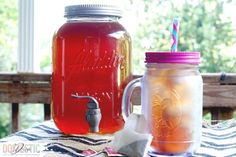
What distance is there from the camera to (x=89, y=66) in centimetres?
106

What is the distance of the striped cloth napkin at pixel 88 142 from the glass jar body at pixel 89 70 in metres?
0.05

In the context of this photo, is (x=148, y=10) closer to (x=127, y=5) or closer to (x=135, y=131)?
(x=127, y=5)

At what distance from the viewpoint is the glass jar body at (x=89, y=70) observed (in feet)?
3.49

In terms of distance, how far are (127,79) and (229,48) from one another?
4.69 feet

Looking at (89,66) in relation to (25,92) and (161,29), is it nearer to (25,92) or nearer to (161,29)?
(25,92)

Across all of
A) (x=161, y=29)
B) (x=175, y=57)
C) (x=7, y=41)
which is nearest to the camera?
(x=175, y=57)

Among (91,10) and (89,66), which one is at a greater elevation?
(91,10)

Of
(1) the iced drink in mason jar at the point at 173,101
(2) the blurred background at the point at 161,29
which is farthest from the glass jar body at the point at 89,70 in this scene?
(2) the blurred background at the point at 161,29

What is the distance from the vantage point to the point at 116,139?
900mm

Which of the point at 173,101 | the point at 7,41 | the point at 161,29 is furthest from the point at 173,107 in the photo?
the point at 7,41

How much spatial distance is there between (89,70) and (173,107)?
283 mm

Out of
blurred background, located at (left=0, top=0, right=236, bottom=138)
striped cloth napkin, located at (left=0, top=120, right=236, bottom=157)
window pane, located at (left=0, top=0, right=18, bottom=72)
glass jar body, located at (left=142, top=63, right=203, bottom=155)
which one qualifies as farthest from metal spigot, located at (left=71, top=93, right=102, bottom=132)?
window pane, located at (left=0, top=0, right=18, bottom=72)

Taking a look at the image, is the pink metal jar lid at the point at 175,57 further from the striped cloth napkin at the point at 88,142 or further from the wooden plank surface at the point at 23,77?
the wooden plank surface at the point at 23,77

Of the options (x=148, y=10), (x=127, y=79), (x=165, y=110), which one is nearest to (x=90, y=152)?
(x=165, y=110)
